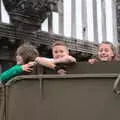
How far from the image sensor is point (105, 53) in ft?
12.4

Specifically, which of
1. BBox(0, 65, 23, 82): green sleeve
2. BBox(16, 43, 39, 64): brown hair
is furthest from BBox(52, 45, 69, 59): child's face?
BBox(0, 65, 23, 82): green sleeve

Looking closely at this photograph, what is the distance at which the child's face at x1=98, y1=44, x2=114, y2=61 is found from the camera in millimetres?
3754

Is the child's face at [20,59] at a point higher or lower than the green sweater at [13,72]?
higher

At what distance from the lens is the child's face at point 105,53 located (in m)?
3.75

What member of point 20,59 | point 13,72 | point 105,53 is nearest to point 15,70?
Answer: point 13,72

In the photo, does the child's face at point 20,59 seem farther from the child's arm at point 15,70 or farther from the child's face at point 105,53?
the child's face at point 105,53

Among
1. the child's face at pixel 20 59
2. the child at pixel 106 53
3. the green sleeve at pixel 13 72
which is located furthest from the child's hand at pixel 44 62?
the child at pixel 106 53

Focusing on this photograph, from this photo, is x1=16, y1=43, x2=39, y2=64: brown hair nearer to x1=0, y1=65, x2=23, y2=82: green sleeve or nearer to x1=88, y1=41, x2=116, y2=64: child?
x1=0, y1=65, x2=23, y2=82: green sleeve

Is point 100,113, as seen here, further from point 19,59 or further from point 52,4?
point 52,4

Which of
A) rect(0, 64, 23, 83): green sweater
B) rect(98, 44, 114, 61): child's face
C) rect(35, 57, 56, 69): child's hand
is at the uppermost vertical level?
rect(98, 44, 114, 61): child's face

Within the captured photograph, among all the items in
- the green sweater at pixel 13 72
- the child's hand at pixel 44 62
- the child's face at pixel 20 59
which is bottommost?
the green sweater at pixel 13 72

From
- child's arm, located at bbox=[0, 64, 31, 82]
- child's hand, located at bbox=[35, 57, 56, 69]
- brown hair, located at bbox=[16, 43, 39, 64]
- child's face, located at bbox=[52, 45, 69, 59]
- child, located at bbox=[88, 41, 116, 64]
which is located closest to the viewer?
child's hand, located at bbox=[35, 57, 56, 69]

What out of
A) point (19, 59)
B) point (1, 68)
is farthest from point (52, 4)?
point (19, 59)

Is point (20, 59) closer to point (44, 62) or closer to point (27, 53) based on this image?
point (27, 53)
